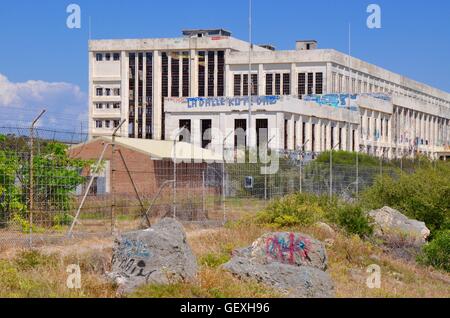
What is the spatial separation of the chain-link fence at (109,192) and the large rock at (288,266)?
4919 millimetres

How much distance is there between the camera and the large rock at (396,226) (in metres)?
28.1

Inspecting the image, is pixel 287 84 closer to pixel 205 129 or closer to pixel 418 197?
pixel 205 129

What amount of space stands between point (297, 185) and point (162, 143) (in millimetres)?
14458

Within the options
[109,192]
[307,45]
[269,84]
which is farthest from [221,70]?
[109,192]

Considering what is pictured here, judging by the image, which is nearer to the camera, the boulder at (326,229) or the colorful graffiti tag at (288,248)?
the colorful graffiti tag at (288,248)

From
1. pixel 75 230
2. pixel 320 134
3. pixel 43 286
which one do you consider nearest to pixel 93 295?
pixel 43 286

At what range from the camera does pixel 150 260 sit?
44.9 feet

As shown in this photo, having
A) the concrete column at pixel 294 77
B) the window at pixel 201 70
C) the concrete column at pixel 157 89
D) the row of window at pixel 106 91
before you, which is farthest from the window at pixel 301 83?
the row of window at pixel 106 91

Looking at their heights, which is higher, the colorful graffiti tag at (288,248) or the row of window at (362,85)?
the row of window at (362,85)

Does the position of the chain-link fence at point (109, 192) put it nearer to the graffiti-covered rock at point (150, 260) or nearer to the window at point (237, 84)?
the graffiti-covered rock at point (150, 260)

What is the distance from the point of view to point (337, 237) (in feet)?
72.2

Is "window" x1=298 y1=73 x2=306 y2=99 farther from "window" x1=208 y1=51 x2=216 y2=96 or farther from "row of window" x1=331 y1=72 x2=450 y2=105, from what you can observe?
"window" x1=208 y1=51 x2=216 y2=96

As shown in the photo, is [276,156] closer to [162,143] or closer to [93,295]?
[162,143]

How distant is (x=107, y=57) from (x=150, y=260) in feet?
292
